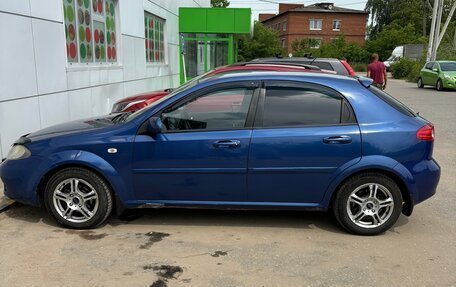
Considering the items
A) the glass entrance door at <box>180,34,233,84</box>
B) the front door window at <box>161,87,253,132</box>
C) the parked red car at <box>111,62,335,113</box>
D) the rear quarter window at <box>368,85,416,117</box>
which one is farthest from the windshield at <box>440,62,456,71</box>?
the front door window at <box>161,87,253,132</box>

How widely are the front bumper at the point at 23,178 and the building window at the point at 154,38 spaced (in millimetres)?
10914

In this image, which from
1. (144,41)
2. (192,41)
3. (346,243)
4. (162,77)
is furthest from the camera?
(192,41)

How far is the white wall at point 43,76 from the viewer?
6773 millimetres

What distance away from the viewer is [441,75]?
884 inches

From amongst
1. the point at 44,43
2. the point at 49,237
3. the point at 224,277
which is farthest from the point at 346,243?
the point at 44,43

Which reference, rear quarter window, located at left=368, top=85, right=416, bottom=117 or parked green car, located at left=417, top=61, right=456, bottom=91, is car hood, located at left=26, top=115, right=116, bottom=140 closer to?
rear quarter window, located at left=368, top=85, right=416, bottom=117

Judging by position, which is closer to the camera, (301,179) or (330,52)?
(301,179)

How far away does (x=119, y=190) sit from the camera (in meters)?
4.50

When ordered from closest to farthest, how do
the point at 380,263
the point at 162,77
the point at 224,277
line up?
the point at 224,277
the point at 380,263
the point at 162,77

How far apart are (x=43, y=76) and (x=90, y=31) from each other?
275 cm

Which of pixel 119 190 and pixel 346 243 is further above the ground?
pixel 119 190

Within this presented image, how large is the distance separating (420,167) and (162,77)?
13623mm

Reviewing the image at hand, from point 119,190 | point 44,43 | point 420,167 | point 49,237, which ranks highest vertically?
point 44,43

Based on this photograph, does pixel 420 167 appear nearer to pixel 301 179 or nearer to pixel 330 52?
pixel 301 179
